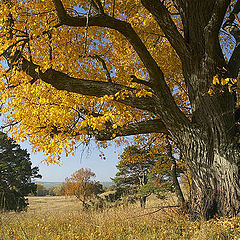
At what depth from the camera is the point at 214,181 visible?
15.5 feet

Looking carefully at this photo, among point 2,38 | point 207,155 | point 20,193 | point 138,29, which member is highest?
point 138,29

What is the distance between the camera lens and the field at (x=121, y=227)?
4024 millimetres

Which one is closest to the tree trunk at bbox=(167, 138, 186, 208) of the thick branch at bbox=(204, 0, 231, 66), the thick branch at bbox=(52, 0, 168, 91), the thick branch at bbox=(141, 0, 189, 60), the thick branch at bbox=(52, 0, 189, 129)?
the thick branch at bbox=(52, 0, 189, 129)

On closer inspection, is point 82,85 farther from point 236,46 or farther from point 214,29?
point 236,46

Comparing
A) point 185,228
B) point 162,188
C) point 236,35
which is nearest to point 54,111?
point 185,228

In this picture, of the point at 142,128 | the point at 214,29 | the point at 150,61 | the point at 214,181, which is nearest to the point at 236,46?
the point at 214,29

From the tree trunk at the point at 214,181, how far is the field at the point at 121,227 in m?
0.29

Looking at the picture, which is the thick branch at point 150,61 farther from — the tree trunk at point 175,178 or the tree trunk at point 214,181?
the tree trunk at point 175,178

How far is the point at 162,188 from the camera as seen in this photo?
1909cm

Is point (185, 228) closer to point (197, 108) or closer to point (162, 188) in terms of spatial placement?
point (197, 108)

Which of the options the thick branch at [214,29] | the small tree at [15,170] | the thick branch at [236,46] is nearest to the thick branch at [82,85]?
the thick branch at [214,29]

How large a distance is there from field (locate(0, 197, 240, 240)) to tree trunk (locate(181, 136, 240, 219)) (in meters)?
0.29

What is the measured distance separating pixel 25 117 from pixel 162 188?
1622 centimetres

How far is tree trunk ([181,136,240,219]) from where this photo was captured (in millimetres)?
4566
